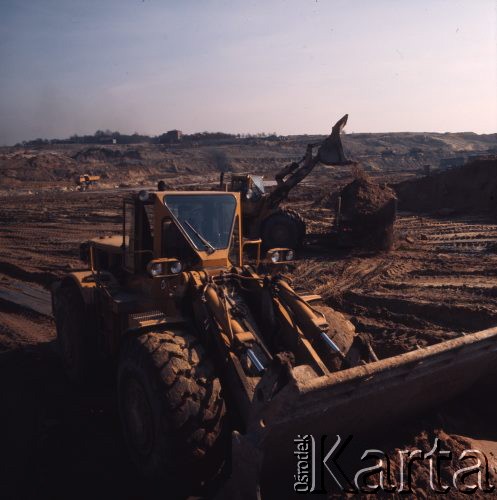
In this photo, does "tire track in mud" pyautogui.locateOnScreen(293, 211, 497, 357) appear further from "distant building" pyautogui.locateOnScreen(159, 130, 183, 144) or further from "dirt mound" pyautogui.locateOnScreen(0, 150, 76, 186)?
"distant building" pyautogui.locateOnScreen(159, 130, 183, 144)

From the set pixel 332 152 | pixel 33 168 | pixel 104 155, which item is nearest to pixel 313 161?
pixel 332 152

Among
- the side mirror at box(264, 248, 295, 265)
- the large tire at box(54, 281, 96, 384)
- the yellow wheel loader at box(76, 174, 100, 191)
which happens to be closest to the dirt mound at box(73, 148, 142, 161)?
the yellow wheel loader at box(76, 174, 100, 191)

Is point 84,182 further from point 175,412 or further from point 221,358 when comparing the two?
point 175,412

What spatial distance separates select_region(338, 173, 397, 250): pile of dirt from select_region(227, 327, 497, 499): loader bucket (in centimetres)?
972

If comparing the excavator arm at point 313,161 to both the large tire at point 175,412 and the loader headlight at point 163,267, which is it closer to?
the loader headlight at point 163,267

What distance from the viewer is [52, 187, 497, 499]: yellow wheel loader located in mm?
3594

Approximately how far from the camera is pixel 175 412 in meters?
3.86

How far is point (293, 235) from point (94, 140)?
275 ft

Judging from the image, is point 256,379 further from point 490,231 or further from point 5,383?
point 490,231

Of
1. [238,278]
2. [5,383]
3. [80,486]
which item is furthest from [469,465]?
[5,383]

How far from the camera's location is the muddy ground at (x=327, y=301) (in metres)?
4.48

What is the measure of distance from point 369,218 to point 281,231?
2451 mm

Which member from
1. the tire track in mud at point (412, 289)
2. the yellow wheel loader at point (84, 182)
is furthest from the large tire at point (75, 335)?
the yellow wheel loader at point (84, 182)

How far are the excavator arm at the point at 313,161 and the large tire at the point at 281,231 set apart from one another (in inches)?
16.7
